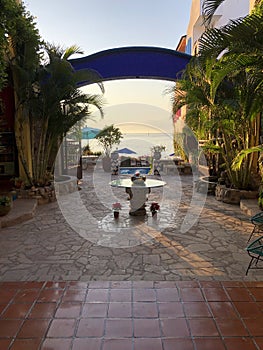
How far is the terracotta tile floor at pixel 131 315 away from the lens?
7.98 ft

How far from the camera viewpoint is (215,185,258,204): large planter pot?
23.5ft

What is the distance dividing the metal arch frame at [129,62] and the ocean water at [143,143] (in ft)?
16.6

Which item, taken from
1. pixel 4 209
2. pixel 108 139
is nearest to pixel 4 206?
pixel 4 209

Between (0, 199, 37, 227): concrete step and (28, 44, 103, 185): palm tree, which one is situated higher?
(28, 44, 103, 185): palm tree

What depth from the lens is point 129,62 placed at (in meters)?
9.48

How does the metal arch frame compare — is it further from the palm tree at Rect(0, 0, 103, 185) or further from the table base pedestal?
the table base pedestal

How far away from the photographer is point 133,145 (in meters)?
19.8

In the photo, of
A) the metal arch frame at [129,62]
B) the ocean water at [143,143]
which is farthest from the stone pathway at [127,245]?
the ocean water at [143,143]

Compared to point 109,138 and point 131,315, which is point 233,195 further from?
point 109,138

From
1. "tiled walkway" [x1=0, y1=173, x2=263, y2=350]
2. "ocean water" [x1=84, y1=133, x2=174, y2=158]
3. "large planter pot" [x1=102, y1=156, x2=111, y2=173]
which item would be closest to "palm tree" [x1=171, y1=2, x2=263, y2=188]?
"tiled walkway" [x1=0, y1=173, x2=263, y2=350]

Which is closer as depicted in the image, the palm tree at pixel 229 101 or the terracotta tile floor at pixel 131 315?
the terracotta tile floor at pixel 131 315

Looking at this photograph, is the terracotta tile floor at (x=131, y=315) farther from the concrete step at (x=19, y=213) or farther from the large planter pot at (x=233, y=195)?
the large planter pot at (x=233, y=195)

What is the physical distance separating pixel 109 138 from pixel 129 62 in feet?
18.5

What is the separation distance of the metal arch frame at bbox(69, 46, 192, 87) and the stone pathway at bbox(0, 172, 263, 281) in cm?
473
